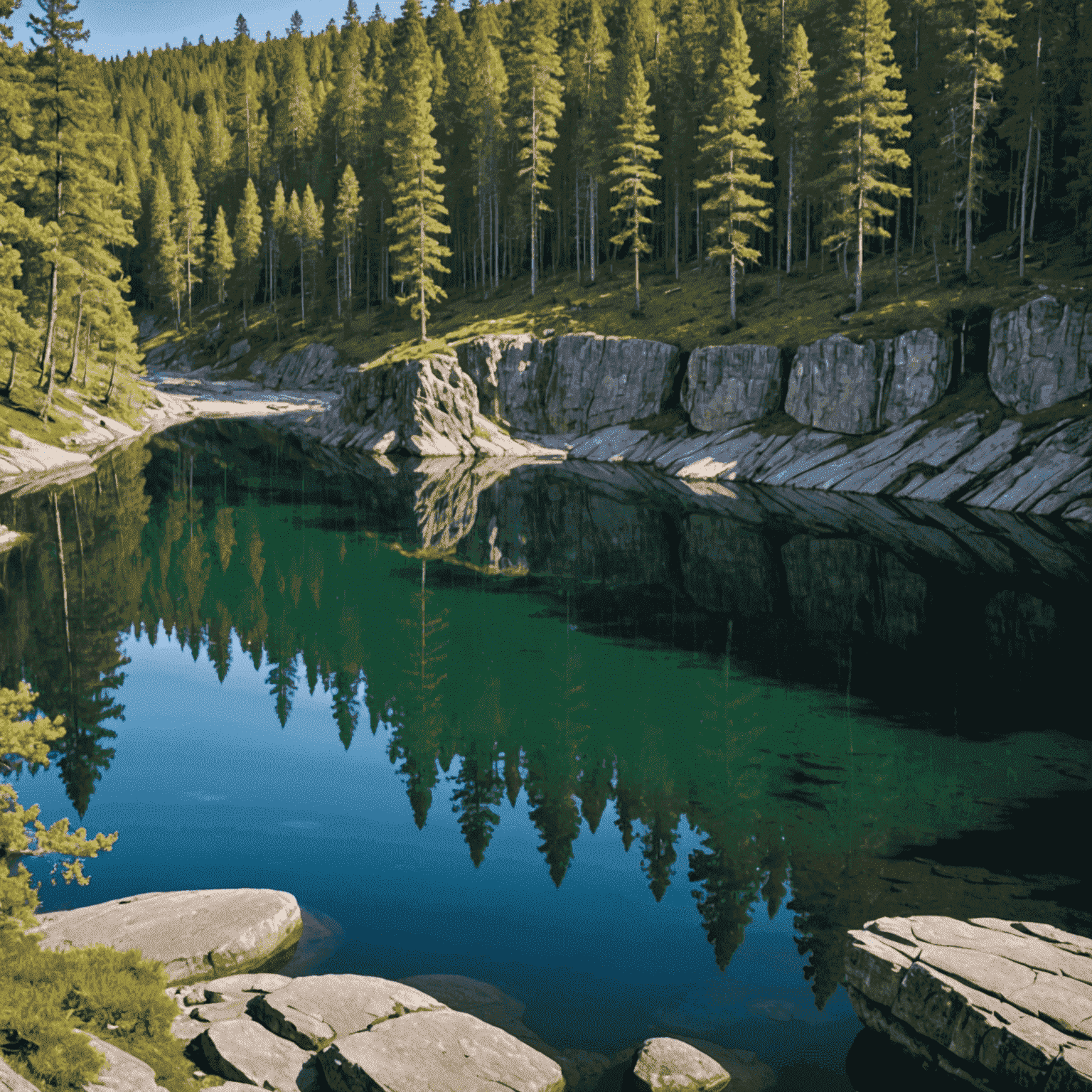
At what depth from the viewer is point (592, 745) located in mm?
16984

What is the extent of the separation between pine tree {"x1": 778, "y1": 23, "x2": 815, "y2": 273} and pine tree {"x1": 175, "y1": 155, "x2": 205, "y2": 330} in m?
76.3

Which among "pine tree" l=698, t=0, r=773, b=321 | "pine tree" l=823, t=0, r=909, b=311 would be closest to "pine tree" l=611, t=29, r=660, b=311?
"pine tree" l=698, t=0, r=773, b=321

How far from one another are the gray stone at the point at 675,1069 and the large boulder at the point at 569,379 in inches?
2127

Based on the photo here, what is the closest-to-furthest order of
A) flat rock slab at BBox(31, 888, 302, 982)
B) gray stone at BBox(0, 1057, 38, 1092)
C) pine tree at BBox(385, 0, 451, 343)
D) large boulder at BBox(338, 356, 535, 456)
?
gray stone at BBox(0, 1057, 38, 1092), flat rock slab at BBox(31, 888, 302, 982), large boulder at BBox(338, 356, 535, 456), pine tree at BBox(385, 0, 451, 343)

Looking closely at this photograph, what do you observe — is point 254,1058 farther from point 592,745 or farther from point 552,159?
point 552,159

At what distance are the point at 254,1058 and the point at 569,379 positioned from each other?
196 ft

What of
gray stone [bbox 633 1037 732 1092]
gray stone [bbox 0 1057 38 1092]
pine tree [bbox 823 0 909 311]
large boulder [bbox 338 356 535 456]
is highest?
pine tree [bbox 823 0 909 311]

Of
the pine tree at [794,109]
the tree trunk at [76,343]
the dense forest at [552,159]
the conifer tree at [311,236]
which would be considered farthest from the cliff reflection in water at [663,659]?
the conifer tree at [311,236]

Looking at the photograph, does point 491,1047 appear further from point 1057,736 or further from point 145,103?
point 145,103

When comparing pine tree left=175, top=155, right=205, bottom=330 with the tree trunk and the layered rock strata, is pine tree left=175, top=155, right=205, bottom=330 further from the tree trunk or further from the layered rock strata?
the layered rock strata

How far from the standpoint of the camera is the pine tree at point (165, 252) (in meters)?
115

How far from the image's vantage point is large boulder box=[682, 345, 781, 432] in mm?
54062

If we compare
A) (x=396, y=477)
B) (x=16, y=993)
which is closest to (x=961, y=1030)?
(x=16, y=993)

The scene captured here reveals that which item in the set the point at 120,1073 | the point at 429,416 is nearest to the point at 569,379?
the point at 429,416
